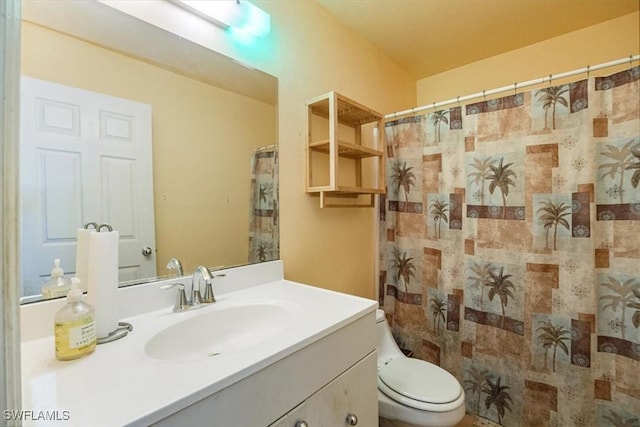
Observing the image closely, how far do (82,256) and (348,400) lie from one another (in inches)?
34.1

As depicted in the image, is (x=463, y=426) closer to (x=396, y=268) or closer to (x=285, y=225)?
(x=396, y=268)

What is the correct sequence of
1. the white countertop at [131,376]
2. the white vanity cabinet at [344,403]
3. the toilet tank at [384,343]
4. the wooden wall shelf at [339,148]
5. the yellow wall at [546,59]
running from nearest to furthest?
the white countertop at [131,376] → the white vanity cabinet at [344,403] → the wooden wall shelf at [339,148] → the toilet tank at [384,343] → the yellow wall at [546,59]

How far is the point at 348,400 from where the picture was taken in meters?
0.87

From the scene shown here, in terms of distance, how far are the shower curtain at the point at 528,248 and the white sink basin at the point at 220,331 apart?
1049 mm

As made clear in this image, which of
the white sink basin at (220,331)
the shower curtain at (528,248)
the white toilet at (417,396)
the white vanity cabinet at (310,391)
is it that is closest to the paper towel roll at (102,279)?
the white sink basin at (220,331)

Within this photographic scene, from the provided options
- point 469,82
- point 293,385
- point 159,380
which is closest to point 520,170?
point 469,82

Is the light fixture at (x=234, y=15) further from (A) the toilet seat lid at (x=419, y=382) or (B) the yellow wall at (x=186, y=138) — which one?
(A) the toilet seat lid at (x=419, y=382)

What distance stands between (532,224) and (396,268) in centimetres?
75

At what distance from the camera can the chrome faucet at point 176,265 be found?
1.00m

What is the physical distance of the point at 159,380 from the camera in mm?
554

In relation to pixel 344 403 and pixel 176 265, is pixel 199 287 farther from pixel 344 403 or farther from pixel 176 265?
pixel 344 403

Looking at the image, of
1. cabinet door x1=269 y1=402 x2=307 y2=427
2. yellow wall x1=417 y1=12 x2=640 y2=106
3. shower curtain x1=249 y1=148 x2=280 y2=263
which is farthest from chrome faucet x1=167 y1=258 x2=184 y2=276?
yellow wall x1=417 y1=12 x2=640 y2=106

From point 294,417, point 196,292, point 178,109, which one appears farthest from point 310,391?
point 178,109

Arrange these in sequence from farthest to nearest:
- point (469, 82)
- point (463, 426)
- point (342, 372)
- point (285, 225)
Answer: point (469, 82) < point (463, 426) < point (285, 225) < point (342, 372)
